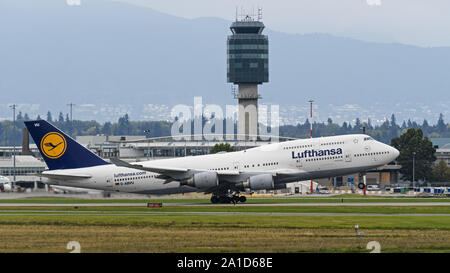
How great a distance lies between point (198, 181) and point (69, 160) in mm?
11865

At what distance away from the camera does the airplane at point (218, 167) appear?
246 ft

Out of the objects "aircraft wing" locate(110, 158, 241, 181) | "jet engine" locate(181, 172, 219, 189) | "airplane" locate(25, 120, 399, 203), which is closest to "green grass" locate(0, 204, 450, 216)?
"jet engine" locate(181, 172, 219, 189)

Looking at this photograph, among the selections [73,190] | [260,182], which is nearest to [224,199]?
[260,182]

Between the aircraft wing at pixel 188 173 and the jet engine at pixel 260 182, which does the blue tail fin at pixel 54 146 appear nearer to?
the aircraft wing at pixel 188 173

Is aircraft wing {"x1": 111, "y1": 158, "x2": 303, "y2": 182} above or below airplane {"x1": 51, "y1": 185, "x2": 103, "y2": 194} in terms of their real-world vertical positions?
above

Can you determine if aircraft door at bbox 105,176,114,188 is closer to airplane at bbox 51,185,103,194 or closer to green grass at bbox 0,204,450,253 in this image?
airplane at bbox 51,185,103,194

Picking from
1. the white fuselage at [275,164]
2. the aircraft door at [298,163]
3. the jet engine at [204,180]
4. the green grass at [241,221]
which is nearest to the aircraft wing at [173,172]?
the jet engine at [204,180]

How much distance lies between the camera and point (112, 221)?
53.9 m

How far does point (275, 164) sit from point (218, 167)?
5.30m

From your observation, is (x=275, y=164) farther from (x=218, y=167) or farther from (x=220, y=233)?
(x=220, y=233)

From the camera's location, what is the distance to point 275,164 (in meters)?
76.1

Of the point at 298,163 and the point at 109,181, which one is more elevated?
the point at 298,163

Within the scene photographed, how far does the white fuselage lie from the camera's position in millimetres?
75062
